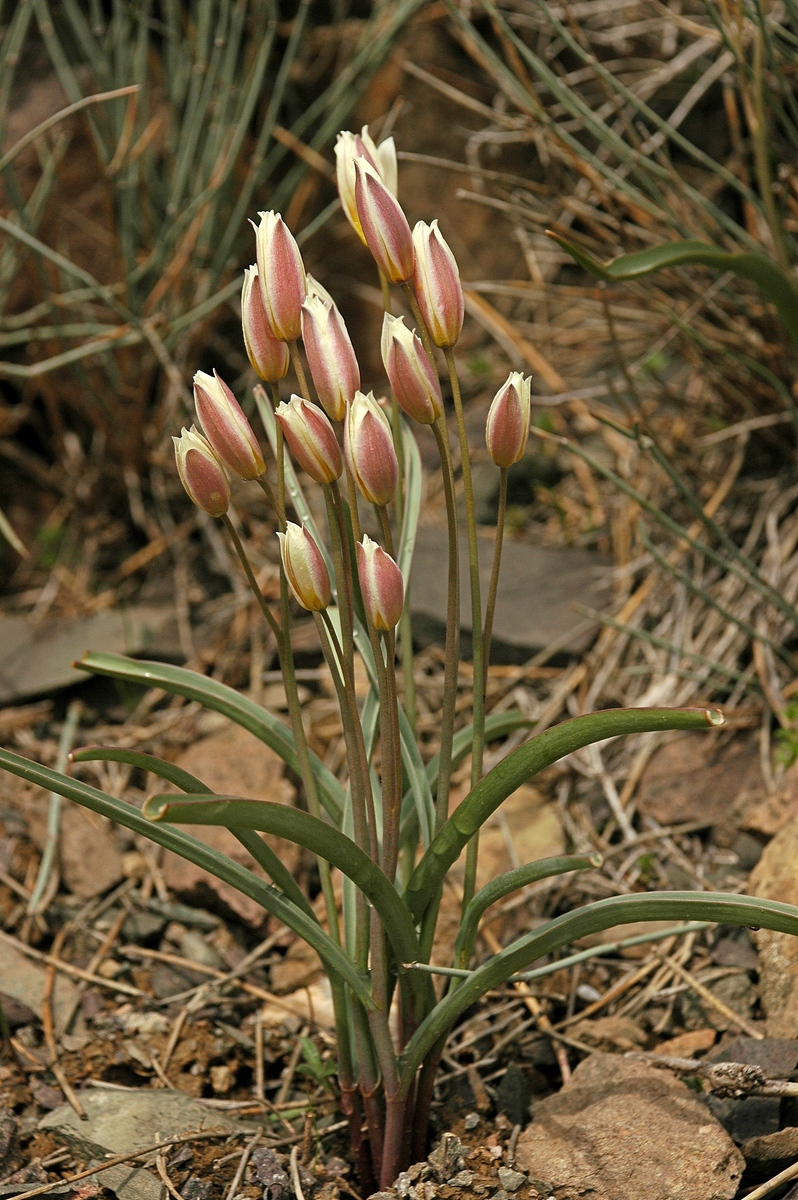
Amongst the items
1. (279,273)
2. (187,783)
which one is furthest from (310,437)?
(187,783)

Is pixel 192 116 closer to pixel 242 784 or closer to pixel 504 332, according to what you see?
pixel 504 332

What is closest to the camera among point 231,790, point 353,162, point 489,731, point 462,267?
point 353,162

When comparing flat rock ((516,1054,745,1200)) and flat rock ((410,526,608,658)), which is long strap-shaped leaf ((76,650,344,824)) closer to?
flat rock ((516,1054,745,1200))

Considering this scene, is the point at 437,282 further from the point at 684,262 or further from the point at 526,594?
the point at 526,594

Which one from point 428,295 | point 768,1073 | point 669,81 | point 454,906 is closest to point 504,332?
point 669,81

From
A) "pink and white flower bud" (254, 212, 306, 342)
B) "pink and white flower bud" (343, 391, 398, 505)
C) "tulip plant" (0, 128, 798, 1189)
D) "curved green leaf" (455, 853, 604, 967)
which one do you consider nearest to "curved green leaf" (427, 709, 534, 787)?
"tulip plant" (0, 128, 798, 1189)

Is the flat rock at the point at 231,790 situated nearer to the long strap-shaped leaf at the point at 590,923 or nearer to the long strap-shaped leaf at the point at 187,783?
the long strap-shaped leaf at the point at 187,783
